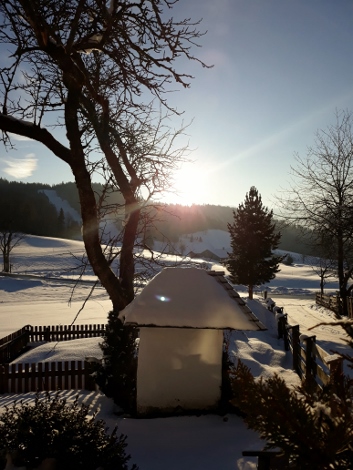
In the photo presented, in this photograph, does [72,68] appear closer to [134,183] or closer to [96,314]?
[134,183]

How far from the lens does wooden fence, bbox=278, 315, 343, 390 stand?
1227mm

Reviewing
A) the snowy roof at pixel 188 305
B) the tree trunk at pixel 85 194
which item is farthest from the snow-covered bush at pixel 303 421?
the tree trunk at pixel 85 194

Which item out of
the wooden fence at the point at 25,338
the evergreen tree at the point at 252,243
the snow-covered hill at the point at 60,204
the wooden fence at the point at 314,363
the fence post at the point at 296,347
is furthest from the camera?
the snow-covered hill at the point at 60,204

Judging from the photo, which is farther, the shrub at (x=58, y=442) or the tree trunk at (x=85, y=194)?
the tree trunk at (x=85, y=194)

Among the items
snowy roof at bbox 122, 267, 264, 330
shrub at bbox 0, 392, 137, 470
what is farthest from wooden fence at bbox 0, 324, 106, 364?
shrub at bbox 0, 392, 137, 470

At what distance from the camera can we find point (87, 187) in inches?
294

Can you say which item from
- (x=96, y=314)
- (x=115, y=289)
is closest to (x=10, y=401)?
(x=115, y=289)

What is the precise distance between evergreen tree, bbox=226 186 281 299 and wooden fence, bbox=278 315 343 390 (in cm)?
1609

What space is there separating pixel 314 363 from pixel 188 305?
3.67 meters

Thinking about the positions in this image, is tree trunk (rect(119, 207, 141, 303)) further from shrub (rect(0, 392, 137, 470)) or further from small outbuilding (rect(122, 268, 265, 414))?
shrub (rect(0, 392, 137, 470))

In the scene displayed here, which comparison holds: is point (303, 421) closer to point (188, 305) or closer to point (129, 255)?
point (188, 305)

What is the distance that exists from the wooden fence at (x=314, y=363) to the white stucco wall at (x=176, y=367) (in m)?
1.91

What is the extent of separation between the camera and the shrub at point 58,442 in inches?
159

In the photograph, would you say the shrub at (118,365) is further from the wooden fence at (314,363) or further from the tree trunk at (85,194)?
the wooden fence at (314,363)
